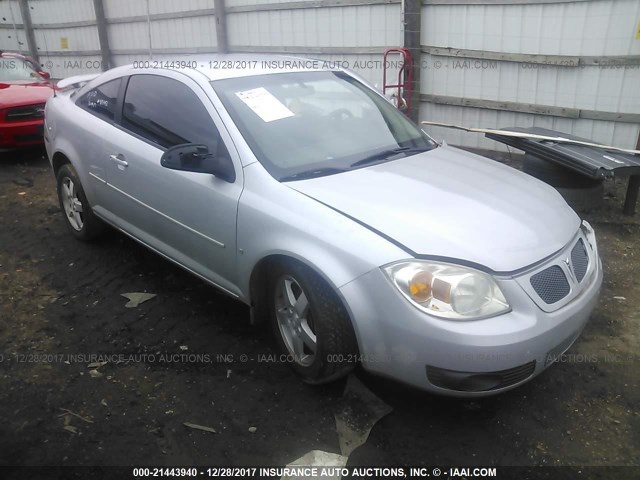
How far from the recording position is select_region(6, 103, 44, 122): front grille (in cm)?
756

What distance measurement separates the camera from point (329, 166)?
123 inches

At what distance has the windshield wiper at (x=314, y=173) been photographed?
2977mm

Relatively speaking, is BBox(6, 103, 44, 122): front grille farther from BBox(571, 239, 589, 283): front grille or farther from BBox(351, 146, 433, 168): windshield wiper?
BBox(571, 239, 589, 283): front grille

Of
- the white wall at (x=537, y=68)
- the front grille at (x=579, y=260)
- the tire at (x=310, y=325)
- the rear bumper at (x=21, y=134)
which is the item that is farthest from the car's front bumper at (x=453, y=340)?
the rear bumper at (x=21, y=134)

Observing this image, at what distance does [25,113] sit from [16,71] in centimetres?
148

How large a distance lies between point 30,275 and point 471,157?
138 inches

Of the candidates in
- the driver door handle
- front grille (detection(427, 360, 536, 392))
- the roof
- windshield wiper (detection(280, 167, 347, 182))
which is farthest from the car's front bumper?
the driver door handle

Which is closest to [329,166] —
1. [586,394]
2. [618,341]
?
[586,394]

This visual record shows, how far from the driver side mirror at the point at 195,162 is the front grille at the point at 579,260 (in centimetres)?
182

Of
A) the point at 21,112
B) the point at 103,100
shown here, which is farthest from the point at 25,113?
the point at 103,100

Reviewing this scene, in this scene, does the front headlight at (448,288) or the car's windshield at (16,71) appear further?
the car's windshield at (16,71)

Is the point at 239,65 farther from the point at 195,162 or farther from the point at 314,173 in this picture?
the point at 314,173

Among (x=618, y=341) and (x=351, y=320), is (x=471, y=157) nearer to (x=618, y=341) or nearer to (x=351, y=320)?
(x=618, y=341)

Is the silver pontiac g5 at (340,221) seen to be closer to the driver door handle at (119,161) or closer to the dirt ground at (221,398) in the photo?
the driver door handle at (119,161)
